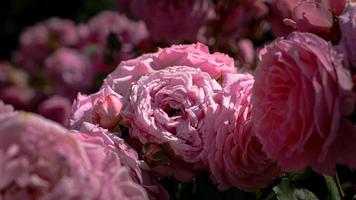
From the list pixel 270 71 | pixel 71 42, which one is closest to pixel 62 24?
pixel 71 42

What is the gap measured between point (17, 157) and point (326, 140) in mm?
278

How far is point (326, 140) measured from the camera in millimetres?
681

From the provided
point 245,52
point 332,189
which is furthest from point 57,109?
point 332,189

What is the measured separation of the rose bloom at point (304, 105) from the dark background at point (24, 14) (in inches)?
90.8

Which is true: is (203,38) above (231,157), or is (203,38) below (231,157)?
below

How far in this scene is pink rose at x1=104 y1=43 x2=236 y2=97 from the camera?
2.97 ft

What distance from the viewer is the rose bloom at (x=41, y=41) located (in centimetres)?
233

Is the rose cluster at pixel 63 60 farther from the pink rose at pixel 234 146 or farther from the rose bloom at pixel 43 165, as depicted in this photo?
the rose bloom at pixel 43 165

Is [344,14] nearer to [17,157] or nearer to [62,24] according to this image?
[17,157]

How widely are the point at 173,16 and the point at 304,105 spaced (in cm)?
79

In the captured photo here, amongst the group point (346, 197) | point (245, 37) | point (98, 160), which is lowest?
point (245, 37)

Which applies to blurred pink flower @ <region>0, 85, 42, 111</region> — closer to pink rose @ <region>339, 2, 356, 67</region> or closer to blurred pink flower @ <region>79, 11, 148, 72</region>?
blurred pink flower @ <region>79, 11, 148, 72</region>

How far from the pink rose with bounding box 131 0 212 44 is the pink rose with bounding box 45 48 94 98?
539 millimetres

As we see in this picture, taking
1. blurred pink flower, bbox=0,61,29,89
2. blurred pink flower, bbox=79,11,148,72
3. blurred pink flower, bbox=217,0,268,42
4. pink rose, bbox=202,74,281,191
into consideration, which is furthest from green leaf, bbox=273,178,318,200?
blurred pink flower, bbox=0,61,29,89
